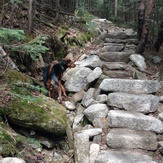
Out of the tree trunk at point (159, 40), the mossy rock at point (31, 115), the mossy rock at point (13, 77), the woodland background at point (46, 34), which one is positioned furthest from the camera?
the tree trunk at point (159, 40)

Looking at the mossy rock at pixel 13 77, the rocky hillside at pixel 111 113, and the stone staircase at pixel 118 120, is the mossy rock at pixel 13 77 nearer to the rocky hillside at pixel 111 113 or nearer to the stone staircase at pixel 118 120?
the rocky hillside at pixel 111 113

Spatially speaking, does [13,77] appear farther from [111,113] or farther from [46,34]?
[46,34]

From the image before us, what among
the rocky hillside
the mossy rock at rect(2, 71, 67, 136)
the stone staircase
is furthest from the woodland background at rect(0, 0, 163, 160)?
the stone staircase

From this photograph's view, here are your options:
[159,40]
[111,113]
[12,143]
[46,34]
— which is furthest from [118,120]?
[159,40]

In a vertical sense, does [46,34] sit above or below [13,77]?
above

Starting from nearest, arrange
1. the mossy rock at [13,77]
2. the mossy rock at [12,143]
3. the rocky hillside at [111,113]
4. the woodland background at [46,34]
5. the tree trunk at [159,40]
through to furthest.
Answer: the mossy rock at [12,143], the rocky hillside at [111,113], the mossy rock at [13,77], the woodland background at [46,34], the tree trunk at [159,40]

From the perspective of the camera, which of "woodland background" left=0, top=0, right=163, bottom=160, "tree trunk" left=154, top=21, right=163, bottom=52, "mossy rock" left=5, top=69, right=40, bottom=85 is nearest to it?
"mossy rock" left=5, top=69, right=40, bottom=85

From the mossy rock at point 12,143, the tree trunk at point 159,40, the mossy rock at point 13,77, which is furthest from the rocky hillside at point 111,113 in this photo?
the tree trunk at point 159,40

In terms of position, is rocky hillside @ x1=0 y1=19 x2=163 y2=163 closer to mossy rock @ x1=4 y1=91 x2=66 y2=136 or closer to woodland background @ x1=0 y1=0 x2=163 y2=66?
mossy rock @ x1=4 y1=91 x2=66 y2=136

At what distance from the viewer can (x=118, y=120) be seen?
4.97 meters

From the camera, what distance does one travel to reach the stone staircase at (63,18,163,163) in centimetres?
431

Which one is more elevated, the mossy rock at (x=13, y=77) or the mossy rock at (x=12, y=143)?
the mossy rock at (x=13, y=77)

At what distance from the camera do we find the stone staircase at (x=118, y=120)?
→ 431 centimetres

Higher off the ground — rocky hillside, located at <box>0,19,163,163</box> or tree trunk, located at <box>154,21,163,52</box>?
tree trunk, located at <box>154,21,163,52</box>
